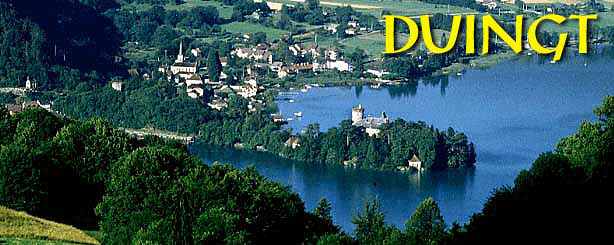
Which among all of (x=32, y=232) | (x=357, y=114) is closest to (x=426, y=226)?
(x=32, y=232)

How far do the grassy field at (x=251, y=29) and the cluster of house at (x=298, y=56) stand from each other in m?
2.88

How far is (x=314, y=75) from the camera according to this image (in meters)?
48.5

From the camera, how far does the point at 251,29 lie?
5844 cm

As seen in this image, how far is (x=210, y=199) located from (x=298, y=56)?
37.3 meters

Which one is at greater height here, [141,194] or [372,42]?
[141,194]

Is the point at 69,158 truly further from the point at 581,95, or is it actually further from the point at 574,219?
the point at 581,95

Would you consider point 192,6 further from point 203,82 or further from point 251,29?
point 203,82

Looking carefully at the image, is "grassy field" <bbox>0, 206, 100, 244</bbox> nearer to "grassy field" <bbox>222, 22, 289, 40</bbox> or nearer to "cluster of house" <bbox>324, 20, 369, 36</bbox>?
"grassy field" <bbox>222, 22, 289, 40</bbox>

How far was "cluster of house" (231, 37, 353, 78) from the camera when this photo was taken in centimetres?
4916

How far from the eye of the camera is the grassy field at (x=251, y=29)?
57184 millimetres

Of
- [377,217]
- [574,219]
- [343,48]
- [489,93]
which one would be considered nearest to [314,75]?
[343,48]

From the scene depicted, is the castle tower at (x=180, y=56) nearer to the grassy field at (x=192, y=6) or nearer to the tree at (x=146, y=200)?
the grassy field at (x=192, y=6)

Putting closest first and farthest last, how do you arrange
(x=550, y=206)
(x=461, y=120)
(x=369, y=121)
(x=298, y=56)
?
(x=550, y=206)
(x=369, y=121)
(x=461, y=120)
(x=298, y=56)

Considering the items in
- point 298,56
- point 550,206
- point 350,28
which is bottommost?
point 298,56
